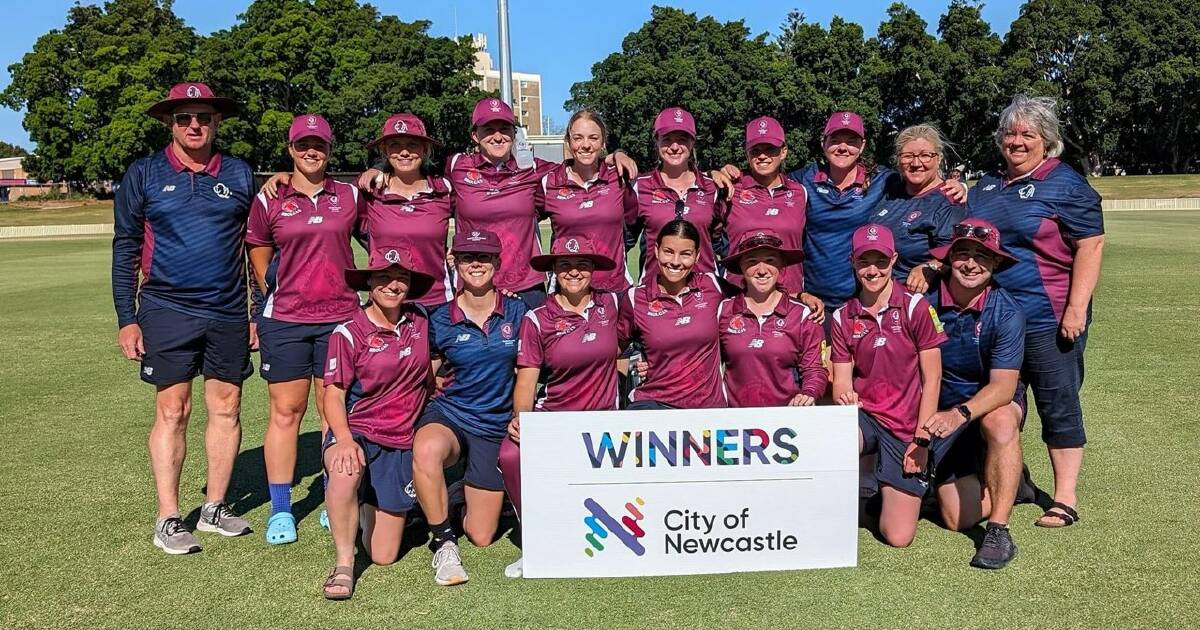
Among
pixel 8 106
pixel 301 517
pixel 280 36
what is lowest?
pixel 301 517

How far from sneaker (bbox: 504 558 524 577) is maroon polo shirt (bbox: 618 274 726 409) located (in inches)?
43.8

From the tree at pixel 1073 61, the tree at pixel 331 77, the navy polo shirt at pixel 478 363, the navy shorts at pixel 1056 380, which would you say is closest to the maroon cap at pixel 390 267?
the navy polo shirt at pixel 478 363

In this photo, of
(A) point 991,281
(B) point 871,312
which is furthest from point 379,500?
(A) point 991,281

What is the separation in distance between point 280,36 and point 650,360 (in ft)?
194

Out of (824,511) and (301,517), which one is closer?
(824,511)

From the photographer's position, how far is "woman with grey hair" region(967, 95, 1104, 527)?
5.22m

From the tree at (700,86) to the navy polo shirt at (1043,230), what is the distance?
2079 inches

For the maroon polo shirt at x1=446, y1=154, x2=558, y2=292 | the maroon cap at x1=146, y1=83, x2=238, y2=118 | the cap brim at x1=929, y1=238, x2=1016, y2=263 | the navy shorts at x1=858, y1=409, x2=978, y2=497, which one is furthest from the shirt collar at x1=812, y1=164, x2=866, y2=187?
→ the maroon cap at x1=146, y1=83, x2=238, y2=118

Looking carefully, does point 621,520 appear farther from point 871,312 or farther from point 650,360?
point 871,312

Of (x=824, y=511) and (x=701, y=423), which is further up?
(x=701, y=423)

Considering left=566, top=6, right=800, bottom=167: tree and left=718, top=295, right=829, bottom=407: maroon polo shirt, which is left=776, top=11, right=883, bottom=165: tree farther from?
left=718, top=295, right=829, bottom=407: maroon polo shirt

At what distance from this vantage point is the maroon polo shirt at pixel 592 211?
5789 mm

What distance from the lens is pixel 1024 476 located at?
5.70m

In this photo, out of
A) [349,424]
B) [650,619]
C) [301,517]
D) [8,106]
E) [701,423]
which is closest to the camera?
[650,619]
